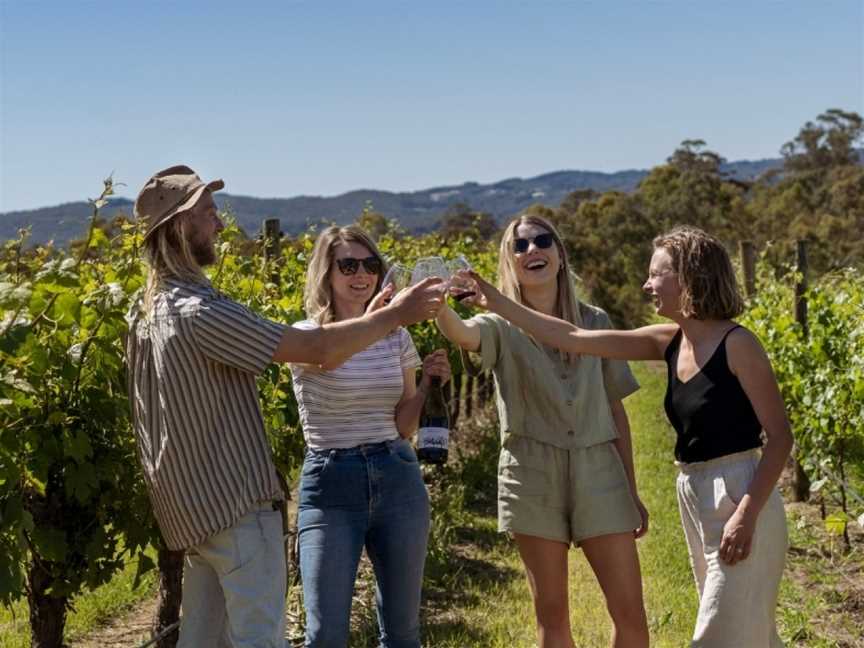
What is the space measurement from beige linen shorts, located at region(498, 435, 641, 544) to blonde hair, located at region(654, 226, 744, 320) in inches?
24.6

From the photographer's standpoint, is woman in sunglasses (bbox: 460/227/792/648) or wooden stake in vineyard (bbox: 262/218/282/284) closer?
woman in sunglasses (bbox: 460/227/792/648)

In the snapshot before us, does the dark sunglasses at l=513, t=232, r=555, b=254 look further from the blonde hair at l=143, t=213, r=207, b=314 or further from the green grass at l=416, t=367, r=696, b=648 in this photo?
the green grass at l=416, t=367, r=696, b=648

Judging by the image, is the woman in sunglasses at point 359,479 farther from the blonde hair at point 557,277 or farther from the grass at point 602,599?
the grass at point 602,599

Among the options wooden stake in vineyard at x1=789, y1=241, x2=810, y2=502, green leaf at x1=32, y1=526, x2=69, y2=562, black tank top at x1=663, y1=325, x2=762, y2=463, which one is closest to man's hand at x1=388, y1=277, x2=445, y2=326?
black tank top at x1=663, y1=325, x2=762, y2=463

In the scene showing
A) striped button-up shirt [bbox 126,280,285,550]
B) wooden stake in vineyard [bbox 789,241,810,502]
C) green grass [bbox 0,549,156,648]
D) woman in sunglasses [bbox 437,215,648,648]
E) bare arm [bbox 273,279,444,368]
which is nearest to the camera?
striped button-up shirt [bbox 126,280,285,550]

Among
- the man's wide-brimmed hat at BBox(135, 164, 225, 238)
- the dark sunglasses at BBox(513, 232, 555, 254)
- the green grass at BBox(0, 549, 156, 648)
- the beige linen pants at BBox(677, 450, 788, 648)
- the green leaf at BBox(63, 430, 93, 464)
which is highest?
the man's wide-brimmed hat at BBox(135, 164, 225, 238)

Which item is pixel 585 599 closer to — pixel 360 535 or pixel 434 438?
pixel 434 438

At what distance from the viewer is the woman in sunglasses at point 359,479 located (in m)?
3.32

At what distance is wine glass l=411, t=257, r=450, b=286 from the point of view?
11.7 feet

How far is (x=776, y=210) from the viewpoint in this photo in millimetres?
43188

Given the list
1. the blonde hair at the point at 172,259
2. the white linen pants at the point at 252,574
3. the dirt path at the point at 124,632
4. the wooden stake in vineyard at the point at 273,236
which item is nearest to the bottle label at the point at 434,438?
the white linen pants at the point at 252,574

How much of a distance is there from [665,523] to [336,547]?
5.02 m

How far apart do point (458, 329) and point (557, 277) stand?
399 mm

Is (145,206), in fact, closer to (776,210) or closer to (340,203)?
(776,210)
